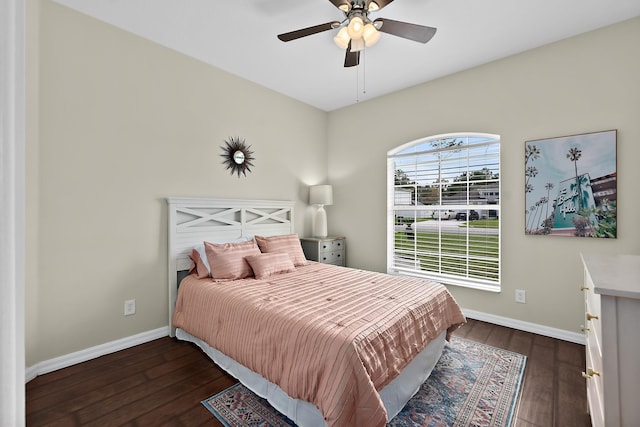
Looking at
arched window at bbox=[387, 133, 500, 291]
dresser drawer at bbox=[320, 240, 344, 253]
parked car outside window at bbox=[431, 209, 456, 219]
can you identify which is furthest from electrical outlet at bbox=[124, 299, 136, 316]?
parked car outside window at bbox=[431, 209, 456, 219]

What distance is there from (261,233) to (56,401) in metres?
2.23

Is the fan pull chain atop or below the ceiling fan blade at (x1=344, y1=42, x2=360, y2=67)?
atop

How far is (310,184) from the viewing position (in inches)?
173

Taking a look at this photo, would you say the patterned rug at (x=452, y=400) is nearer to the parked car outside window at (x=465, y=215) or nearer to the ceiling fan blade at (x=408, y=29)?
the parked car outside window at (x=465, y=215)

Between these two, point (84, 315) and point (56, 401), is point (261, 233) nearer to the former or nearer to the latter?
point (84, 315)

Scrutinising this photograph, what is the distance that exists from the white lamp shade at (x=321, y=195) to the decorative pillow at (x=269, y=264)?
1.32 meters

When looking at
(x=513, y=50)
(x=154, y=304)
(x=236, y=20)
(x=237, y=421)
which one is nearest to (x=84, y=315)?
(x=154, y=304)

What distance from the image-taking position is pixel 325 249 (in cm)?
407

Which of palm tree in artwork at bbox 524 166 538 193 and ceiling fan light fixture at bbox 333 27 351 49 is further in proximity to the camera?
palm tree in artwork at bbox 524 166 538 193

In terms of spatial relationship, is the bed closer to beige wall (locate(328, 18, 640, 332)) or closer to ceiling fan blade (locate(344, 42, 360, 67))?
beige wall (locate(328, 18, 640, 332))

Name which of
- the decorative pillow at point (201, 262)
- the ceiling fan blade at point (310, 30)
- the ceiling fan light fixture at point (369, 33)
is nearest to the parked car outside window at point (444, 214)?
the ceiling fan light fixture at point (369, 33)

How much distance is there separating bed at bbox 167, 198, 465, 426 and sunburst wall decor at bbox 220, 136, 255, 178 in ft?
1.56

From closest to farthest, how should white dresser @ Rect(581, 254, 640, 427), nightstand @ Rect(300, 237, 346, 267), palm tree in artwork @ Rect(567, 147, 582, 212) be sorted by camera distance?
white dresser @ Rect(581, 254, 640, 427) → palm tree in artwork @ Rect(567, 147, 582, 212) → nightstand @ Rect(300, 237, 346, 267)

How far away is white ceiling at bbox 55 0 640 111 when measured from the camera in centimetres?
228
